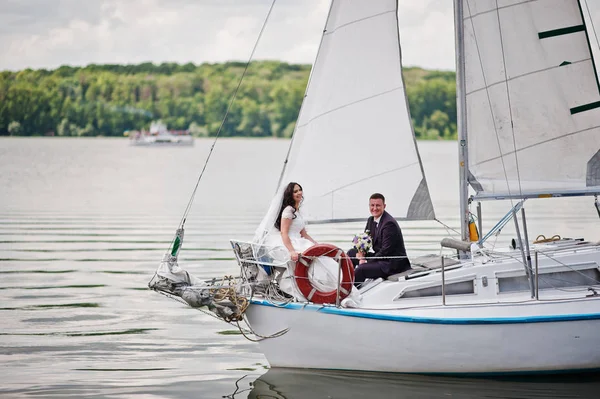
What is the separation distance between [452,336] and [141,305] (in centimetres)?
656

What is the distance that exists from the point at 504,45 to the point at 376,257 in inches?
116

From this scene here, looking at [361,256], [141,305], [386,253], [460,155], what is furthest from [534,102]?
[141,305]

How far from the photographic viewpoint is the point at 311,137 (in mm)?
12039

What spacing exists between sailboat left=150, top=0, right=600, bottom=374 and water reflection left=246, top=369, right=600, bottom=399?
0.40ft

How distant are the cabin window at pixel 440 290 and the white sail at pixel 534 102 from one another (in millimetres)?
1294

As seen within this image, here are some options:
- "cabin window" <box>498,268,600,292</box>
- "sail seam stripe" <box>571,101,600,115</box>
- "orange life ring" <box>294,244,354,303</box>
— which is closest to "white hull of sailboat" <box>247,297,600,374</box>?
"orange life ring" <box>294,244,354,303</box>

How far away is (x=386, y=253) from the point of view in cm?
1150

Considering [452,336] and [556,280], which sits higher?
[556,280]

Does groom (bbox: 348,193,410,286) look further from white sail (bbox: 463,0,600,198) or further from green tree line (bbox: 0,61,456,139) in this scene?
green tree line (bbox: 0,61,456,139)

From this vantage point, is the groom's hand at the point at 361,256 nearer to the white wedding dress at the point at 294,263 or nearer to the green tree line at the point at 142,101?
the white wedding dress at the point at 294,263

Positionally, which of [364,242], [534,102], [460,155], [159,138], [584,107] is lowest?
[159,138]

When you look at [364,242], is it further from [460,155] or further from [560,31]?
[560,31]

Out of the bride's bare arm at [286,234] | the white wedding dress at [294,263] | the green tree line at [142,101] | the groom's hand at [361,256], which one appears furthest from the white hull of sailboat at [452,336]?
the green tree line at [142,101]

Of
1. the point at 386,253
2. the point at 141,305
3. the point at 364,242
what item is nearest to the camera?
the point at 386,253
